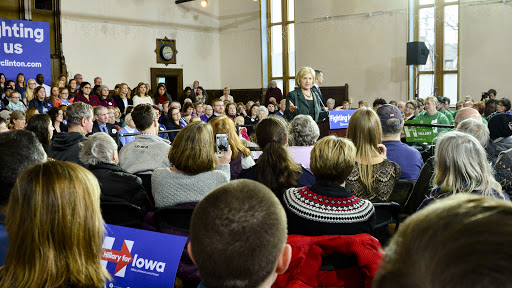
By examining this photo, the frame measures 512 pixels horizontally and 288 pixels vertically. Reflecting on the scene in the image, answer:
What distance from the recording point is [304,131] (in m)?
3.91

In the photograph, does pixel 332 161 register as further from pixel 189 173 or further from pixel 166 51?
pixel 166 51

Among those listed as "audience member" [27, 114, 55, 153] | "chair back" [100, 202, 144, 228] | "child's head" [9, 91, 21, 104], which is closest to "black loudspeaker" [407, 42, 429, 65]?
"child's head" [9, 91, 21, 104]

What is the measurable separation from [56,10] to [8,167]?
13.4 metres

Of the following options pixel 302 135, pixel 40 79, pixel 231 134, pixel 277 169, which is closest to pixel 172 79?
pixel 40 79

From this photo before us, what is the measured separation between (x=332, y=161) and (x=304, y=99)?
356 centimetres

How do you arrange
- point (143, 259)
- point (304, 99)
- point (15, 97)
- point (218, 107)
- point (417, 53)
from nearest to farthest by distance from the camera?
point (143, 259) < point (304, 99) < point (15, 97) < point (218, 107) < point (417, 53)

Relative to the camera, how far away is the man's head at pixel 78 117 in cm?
440

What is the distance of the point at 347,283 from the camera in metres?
2.10

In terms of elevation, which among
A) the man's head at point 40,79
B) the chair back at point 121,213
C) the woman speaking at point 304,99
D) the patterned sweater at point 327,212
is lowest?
the chair back at point 121,213

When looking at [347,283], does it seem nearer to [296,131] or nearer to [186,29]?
[296,131]

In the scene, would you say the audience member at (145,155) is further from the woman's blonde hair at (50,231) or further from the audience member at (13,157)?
the woman's blonde hair at (50,231)

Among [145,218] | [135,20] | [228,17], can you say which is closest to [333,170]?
[145,218]

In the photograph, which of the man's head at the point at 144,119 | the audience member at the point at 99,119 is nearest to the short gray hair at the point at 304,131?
the man's head at the point at 144,119

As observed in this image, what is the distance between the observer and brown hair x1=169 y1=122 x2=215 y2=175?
291cm
